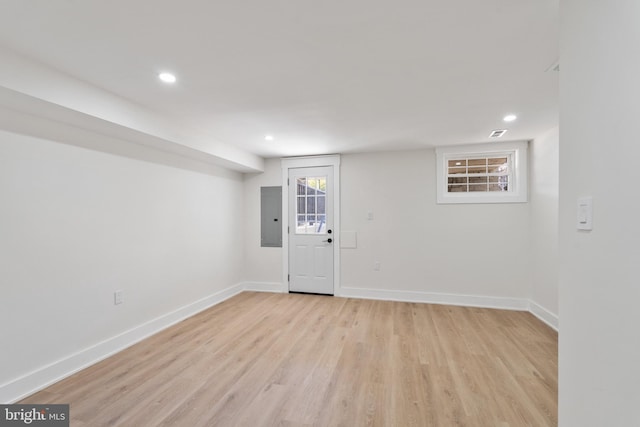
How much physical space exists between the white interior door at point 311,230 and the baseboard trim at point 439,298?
0.47 m

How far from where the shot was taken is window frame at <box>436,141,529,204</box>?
3.89 meters

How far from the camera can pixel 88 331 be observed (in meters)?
2.49

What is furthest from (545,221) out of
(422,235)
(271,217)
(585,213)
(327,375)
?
(271,217)

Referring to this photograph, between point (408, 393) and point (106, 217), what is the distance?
3.02 m

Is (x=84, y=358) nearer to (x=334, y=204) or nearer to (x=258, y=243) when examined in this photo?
(x=258, y=243)

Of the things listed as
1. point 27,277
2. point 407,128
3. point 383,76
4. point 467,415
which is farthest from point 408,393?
point 27,277

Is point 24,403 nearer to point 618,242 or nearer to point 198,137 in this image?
point 198,137

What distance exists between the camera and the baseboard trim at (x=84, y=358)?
200cm

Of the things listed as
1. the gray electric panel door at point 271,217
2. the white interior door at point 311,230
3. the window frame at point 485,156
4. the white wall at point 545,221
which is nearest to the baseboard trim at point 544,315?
the white wall at point 545,221

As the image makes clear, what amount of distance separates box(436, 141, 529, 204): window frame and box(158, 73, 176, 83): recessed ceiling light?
3500 mm

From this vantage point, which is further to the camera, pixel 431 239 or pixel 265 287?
pixel 265 287

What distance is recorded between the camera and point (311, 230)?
4.75 m

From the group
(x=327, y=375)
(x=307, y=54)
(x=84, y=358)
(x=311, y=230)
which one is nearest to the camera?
(x=307, y=54)

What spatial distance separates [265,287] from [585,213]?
4514 millimetres
